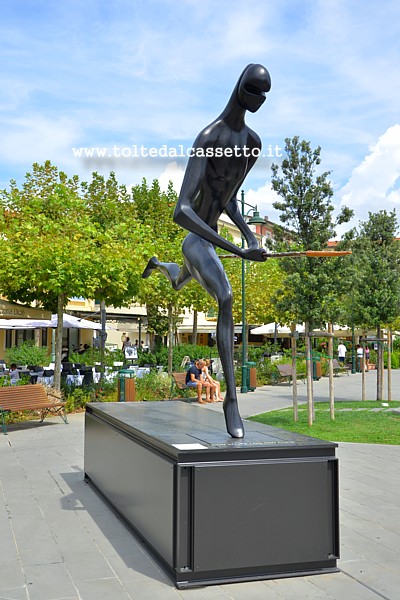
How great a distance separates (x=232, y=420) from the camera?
16.8 feet

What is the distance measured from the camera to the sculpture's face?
535 cm

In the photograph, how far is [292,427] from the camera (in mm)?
12156

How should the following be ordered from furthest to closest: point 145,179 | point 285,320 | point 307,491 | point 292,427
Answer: point 145,179 → point 285,320 → point 292,427 → point 307,491

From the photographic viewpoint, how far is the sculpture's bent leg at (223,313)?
5.18m

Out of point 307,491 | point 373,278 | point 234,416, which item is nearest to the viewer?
point 307,491

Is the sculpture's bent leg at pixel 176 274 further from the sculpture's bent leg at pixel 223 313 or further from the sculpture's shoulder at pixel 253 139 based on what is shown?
the sculpture's shoulder at pixel 253 139

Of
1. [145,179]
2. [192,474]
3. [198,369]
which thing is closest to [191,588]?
[192,474]

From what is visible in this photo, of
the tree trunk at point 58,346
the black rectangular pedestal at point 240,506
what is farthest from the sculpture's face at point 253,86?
the tree trunk at point 58,346

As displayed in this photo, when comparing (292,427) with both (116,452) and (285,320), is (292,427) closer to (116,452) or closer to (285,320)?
(116,452)

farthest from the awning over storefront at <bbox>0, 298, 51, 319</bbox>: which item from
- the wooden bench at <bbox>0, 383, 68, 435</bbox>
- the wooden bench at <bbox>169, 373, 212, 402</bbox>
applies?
the wooden bench at <bbox>169, 373, 212, 402</bbox>

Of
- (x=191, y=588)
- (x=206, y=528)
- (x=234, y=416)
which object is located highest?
(x=234, y=416)

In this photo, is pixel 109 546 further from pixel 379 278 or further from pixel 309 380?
pixel 379 278

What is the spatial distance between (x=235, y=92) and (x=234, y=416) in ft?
9.23

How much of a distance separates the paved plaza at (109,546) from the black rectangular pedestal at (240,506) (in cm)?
11
